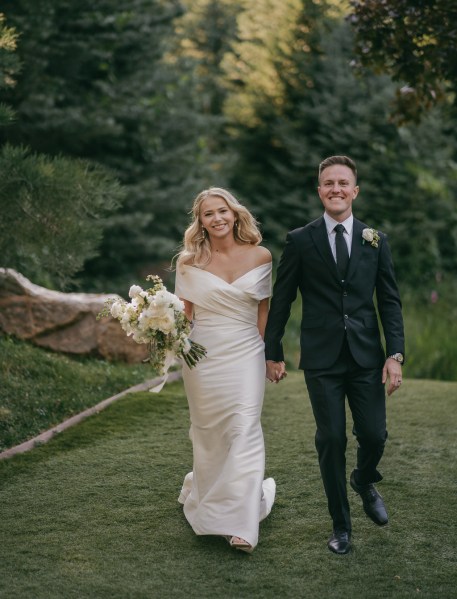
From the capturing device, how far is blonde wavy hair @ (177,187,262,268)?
4917mm

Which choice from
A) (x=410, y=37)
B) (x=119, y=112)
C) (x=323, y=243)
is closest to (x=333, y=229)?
(x=323, y=243)

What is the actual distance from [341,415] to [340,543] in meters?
0.65

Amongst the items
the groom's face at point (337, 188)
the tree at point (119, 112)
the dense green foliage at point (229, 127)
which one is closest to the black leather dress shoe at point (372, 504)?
the groom's face at point (337, 188)

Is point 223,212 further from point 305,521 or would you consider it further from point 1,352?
point 1,352

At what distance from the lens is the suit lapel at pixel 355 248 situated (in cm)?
417

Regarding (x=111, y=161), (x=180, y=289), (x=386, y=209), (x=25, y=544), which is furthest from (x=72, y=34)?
(x=25, y=544)

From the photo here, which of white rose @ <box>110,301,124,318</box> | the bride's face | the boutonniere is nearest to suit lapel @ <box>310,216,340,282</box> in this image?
the boutonniere

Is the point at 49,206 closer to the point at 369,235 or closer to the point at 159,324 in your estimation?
the point at 159,324

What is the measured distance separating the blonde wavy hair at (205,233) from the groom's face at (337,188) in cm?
83

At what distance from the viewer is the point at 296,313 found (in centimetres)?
1178

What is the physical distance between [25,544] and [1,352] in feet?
10.4

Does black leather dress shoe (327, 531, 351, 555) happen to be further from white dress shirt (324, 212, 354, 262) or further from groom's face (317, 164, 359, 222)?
Result: groom's face (317, 164, 359, 222)

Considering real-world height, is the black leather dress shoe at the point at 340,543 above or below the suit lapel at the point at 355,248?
below

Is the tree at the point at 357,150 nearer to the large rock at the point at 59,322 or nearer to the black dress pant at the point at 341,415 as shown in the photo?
the large rock at the point at 59,322
